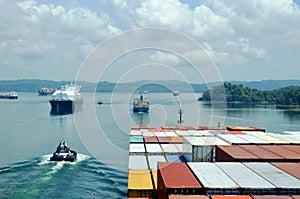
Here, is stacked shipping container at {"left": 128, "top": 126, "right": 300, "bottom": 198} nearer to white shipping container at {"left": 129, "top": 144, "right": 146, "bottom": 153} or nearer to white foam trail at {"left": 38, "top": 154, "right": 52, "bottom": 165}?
white shipping container at {"left": 129, "top": 144, "right": 146, "bottom": 153}

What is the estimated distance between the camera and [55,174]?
928 inches

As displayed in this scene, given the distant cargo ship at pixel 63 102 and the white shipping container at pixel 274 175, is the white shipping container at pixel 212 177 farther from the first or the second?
the distant cargo ship at pixel 63 102

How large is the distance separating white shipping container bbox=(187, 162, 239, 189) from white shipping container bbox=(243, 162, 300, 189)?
1.42 meters

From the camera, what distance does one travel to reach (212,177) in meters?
11.2

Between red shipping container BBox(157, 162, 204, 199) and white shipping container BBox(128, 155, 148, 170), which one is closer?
red shipping container BBox(157, 162, 204, 199)

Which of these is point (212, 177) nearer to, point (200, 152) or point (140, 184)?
point (140, 184)

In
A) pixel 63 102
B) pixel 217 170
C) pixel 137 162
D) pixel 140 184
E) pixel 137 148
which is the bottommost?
pixel 140 184

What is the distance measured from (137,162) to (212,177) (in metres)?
7.41

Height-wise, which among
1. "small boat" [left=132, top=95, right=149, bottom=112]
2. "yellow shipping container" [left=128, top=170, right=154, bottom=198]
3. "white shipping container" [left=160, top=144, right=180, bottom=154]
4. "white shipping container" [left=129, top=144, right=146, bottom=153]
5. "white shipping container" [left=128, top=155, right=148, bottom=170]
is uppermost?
"small boat" [left=132, top=95, right=149, bottom=112]

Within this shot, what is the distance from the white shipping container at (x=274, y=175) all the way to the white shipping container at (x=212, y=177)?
4.65ft

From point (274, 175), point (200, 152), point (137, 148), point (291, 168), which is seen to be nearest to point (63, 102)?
point (137, 148)

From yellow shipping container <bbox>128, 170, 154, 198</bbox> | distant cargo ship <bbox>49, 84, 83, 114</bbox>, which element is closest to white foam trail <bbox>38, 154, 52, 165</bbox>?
yellow shipping container <bbox>128, 170, 154, 198</bbox>

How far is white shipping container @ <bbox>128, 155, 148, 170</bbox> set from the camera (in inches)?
667

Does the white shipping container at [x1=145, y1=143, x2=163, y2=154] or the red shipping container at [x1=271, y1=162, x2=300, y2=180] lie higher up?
the red shipping container at [x1=271, y1=162, x2=300, y2=180]
